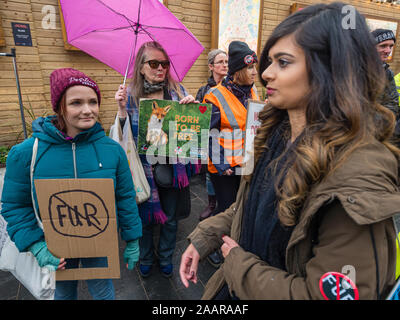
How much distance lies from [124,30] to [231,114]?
1191mm

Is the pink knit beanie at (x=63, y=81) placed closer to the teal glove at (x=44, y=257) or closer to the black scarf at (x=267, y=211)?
the teal glove at (x=44, y=257)

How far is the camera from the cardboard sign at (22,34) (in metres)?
3.66

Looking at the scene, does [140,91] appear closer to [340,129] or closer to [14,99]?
[340,129]

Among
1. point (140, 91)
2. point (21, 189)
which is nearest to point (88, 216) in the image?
point (21, 189)

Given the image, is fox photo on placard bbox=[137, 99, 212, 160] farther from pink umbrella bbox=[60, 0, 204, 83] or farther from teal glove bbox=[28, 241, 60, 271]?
teal glove bbox=[28, 241, 60, 271]

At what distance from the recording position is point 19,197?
1.43m

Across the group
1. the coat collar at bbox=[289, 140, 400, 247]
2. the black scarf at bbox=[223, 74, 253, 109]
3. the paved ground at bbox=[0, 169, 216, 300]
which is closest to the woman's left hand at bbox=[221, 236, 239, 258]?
the coat collar at bbox=[289, 140, 400, 247]

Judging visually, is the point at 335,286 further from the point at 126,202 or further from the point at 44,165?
the point at 44,165

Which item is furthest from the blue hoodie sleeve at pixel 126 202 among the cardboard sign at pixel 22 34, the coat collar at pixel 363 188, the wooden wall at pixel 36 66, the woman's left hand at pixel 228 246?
the cardboard sign at pixel 22 34

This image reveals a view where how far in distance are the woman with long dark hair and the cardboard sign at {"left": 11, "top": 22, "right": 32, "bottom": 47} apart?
425cm

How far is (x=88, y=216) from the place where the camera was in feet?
4.52

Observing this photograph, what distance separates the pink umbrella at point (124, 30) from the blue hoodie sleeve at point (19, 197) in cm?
103

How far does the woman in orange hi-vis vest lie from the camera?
2373mm

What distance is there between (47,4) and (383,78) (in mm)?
4727
